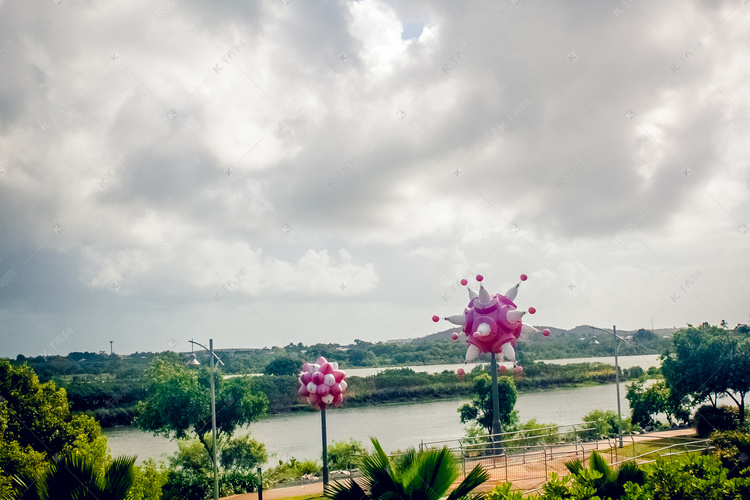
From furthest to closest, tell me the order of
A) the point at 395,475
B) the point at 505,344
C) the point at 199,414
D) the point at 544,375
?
the point at 544,375 < the point at 199,414 < the point at 505,344 < the point at 395,475

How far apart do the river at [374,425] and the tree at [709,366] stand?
5.80m

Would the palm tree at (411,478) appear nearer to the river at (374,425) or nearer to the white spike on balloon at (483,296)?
the white spike on balloon at (483,296)

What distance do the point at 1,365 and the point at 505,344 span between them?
57.4 feet

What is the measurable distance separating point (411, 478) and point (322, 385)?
12.0 m

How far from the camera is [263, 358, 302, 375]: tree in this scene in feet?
190

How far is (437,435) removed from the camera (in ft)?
125

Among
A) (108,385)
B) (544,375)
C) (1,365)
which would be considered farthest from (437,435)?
(544,375)

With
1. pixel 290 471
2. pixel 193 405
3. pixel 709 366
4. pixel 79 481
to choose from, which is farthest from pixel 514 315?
pixel 193 405

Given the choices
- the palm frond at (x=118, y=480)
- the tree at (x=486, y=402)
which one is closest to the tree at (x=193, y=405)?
the tree at (x=486, y=402)

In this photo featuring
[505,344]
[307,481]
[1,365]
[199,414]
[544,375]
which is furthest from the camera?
[544,375]

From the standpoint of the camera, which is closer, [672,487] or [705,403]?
[672,487]

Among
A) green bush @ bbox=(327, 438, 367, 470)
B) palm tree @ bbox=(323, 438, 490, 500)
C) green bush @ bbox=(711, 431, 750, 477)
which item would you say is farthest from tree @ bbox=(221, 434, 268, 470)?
palm tree @ bbox=(323, 438, 490, 500)

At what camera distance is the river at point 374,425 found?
1421 inches

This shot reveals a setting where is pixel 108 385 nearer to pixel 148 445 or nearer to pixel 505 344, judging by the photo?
pixel 148 445
